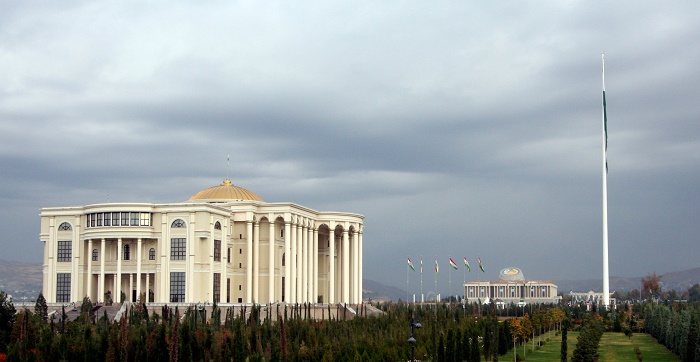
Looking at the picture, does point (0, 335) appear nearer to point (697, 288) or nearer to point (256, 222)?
point (256, 222)

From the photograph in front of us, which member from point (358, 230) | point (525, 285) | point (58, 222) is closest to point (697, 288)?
point (525, 285)

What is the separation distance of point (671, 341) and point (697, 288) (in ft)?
454

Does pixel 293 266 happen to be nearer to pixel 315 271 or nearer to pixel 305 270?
pixel 305 270

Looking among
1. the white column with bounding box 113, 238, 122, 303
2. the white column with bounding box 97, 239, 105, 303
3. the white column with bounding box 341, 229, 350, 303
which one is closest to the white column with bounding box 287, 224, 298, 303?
the white column with bounding box 341, 229, 350, 303

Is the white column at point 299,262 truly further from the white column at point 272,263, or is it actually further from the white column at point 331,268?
the white column at point 331,268

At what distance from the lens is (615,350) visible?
190 ft

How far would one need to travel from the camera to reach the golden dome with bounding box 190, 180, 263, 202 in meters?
81.1

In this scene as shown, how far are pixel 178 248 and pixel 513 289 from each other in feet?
365

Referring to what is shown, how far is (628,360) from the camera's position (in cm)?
5091

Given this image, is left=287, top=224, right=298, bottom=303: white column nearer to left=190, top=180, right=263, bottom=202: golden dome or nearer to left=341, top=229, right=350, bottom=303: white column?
left=190, top=180, right=263, bottom=202: golden dome

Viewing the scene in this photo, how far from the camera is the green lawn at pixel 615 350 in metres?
52.4

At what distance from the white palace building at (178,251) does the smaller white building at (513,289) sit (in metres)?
92.7

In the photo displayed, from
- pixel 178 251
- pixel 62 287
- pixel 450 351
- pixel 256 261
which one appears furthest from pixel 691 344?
pixel 62 287

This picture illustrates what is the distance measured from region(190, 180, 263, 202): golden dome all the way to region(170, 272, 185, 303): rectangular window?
12214 mm
